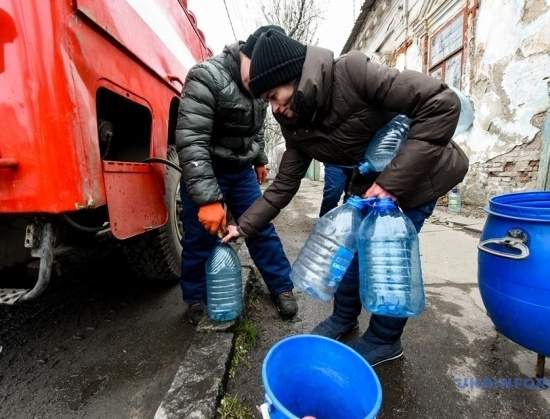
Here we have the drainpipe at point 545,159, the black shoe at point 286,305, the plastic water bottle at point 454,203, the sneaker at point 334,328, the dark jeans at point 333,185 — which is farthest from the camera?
the plastic water bottle at point 454,203

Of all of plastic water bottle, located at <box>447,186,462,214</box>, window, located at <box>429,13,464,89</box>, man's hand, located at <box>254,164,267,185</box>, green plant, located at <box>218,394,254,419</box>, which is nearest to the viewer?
green plant, located at <box>218,394,254,419</box>

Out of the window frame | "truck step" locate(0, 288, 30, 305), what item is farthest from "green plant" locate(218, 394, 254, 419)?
the window frame

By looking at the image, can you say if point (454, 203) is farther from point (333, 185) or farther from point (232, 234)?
point (232, 234)

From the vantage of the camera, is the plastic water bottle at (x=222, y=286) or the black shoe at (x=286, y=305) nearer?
the plastic water bottle at (x=222, y=286)

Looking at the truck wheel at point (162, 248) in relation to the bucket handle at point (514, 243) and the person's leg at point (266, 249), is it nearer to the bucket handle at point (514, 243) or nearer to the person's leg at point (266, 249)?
the person's leg at point (266, 249)

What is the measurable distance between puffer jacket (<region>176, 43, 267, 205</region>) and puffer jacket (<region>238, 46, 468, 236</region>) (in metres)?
0.45

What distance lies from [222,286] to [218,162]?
0.74 meters

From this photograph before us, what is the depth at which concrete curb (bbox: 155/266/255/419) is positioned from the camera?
122cm

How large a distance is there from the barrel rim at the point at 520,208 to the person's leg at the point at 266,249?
1198 mm

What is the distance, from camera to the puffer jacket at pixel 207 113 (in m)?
1.62

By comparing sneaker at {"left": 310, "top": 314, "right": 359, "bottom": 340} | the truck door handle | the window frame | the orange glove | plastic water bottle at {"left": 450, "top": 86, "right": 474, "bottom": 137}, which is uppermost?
the window frame

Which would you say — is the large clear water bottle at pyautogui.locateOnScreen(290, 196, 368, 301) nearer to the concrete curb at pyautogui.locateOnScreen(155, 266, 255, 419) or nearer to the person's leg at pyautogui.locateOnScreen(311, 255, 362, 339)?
the person's leg at pyautogui.locateOnScreen(311, 255, 362, 339)

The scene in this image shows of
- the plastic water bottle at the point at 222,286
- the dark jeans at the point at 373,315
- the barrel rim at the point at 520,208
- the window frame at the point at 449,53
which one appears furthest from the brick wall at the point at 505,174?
the plastic water bottle at the point at 222,286

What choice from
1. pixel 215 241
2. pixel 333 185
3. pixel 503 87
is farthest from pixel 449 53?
pixel 215 241
